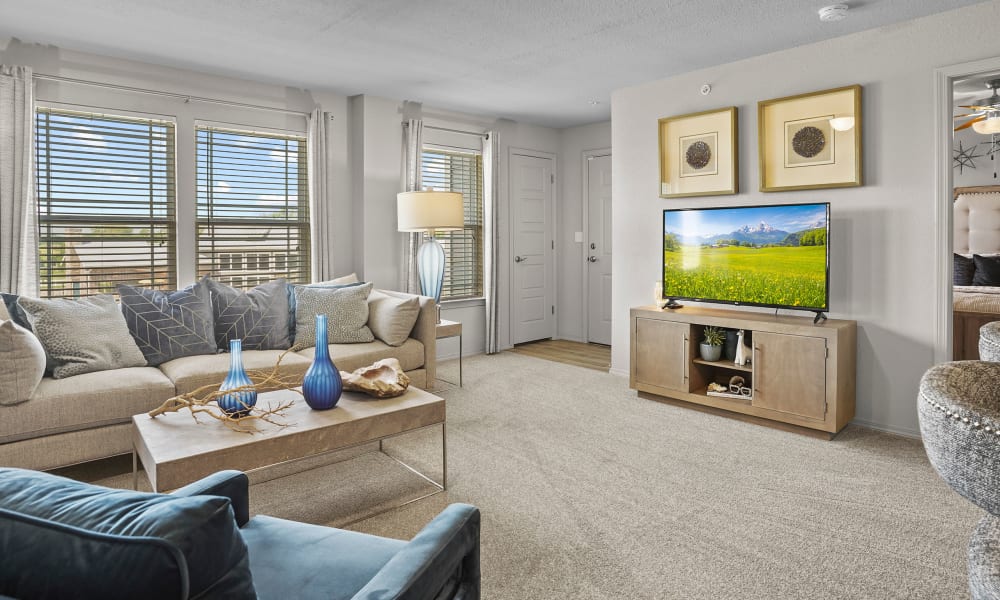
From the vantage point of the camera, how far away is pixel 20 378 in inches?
104

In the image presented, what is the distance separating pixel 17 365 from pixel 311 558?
2.17 meters

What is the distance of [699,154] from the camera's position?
14.1ft

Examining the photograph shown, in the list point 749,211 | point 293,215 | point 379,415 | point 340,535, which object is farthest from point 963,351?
point 293,215

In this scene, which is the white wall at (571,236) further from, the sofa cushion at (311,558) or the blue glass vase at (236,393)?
the sofa cushion at (311,558)

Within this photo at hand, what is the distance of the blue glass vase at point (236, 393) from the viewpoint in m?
2.39

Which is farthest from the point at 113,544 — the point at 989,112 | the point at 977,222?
the point at 977,222

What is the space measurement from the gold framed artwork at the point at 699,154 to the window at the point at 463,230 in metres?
2.06

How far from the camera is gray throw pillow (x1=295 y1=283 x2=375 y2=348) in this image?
13.4ft

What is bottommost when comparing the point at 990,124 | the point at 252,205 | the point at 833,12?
the point at 252,205

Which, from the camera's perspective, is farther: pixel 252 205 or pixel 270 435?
pixel 252 205

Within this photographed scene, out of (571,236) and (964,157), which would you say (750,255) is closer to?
(571,236)

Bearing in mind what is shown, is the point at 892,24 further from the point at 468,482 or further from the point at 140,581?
the point at 140,581

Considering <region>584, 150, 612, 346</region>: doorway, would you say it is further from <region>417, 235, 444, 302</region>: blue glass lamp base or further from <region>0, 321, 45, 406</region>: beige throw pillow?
<region>0, 321, 45, 406</region>: beige throw pillow

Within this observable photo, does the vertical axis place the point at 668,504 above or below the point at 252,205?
below
